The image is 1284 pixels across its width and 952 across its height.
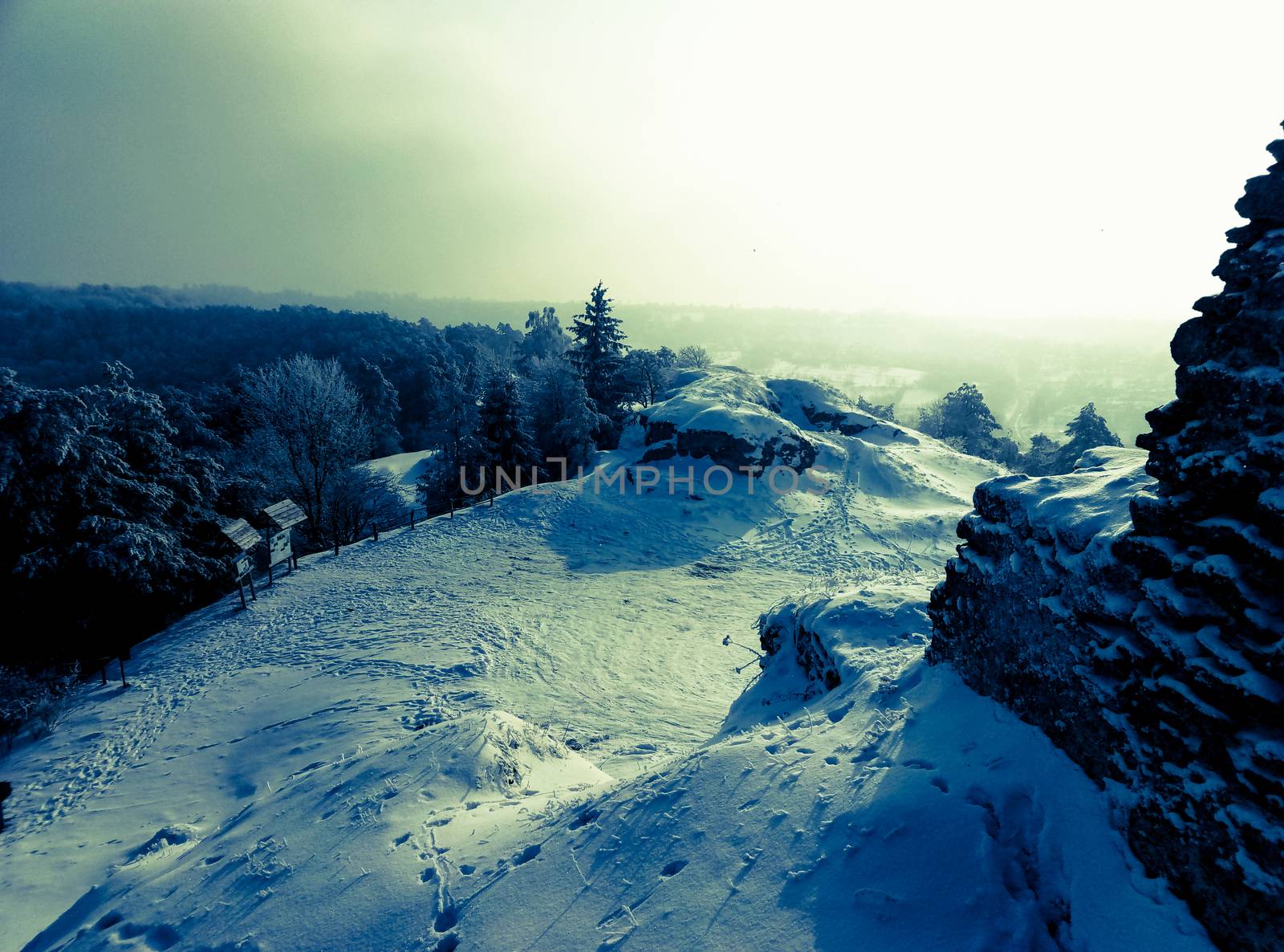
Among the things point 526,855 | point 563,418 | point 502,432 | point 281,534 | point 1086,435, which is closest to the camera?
point 526,855

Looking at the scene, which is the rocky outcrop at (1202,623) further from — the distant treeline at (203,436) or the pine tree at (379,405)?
the pine tree at (379,405)

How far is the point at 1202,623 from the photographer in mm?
3811

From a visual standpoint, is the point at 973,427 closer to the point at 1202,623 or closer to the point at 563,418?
the point at 563,418

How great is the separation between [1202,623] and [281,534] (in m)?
22.4

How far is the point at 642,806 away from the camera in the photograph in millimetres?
5664

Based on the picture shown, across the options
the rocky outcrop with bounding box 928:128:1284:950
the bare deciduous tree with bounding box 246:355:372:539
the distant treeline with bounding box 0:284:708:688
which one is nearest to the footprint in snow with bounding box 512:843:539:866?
the rocky outcrop with bounding box 928:128:1284:950

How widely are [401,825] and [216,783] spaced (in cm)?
651

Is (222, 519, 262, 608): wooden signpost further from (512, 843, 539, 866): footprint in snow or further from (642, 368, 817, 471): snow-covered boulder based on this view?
(642, 368, 817, 471): snow-covered boulder

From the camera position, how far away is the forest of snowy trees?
14.4 meters

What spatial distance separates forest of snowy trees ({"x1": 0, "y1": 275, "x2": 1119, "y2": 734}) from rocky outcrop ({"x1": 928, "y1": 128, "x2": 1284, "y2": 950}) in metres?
19.7

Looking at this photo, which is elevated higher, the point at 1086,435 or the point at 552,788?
the point at 1086,435

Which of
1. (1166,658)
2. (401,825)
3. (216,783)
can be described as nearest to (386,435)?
(216,783)

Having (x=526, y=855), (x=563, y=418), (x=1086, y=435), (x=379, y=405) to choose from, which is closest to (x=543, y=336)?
(x=379, y=405)

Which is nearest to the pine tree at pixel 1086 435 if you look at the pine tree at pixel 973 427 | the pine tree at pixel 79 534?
the pine tree at pixel 973 427
